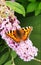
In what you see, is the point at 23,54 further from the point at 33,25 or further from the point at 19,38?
the point at 33,25

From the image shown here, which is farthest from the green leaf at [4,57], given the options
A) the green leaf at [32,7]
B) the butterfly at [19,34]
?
the green leaf at [32,7]

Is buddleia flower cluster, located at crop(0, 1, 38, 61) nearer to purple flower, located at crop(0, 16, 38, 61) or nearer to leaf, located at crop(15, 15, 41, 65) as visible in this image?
purple flower, located at crop(0, 16, 38, 61)

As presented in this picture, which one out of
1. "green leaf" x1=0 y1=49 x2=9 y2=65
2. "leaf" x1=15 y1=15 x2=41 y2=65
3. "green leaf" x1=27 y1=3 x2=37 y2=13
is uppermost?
"green leaf" x1=27 y1=3 x2=37 y2=13

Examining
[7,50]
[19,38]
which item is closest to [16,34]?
[19,38]

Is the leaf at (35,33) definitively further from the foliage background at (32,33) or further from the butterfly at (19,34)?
the butterfly at (19,34)

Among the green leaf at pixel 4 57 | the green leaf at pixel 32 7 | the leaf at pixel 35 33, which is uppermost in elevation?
the green leaf at pixel 32 7

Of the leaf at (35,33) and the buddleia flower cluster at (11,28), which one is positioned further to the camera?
the leaf at (35,33)

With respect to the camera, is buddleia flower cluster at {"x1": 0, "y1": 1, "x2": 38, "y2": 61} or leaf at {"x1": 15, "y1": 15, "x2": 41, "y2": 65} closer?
buddleia flower cluster at {"x1": 0, "y1": 1, "x2": 38, "y2": 61}

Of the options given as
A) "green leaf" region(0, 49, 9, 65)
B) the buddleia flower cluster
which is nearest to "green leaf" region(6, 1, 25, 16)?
the buddleia flower cluster

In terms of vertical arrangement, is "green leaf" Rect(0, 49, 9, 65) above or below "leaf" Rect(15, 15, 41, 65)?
below

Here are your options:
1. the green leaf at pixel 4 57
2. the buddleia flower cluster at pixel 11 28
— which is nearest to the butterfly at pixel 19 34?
the buddleia flower cluster at pixel 11 28

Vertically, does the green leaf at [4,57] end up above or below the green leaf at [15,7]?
below
